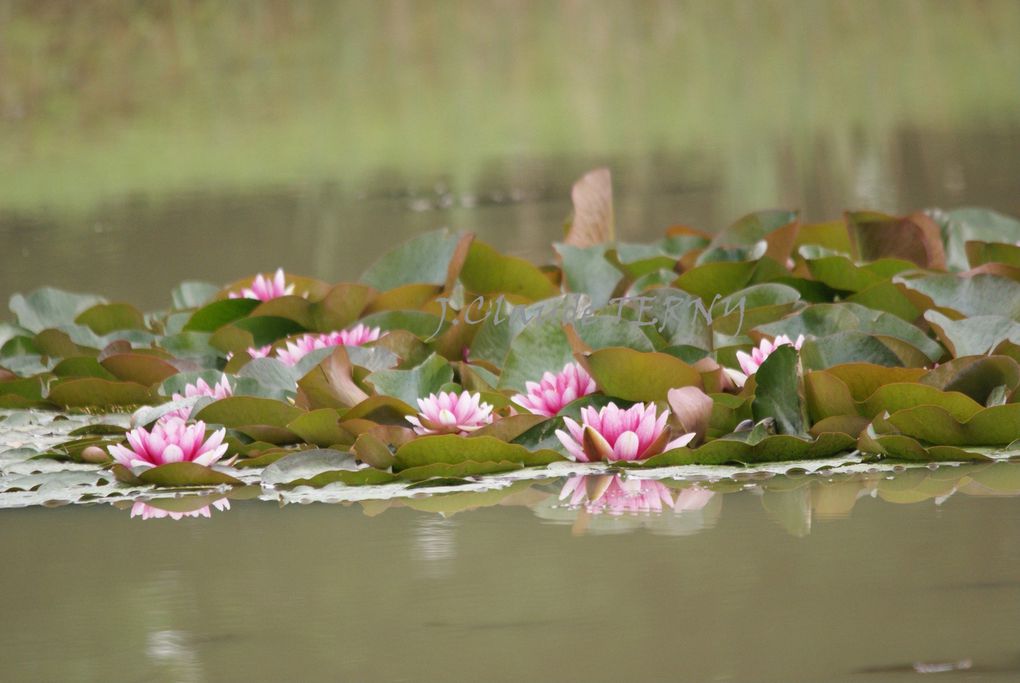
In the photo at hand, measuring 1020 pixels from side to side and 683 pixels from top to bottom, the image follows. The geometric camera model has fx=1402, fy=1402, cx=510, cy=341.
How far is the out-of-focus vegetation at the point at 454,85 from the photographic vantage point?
7438 mm

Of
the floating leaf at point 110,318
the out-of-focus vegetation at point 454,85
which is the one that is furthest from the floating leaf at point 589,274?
the out-of-focus vegetation at point 454,85

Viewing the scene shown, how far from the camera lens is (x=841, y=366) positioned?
2.09 metres

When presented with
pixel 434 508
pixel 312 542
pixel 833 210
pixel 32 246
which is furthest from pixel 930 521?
A: pixel 32 246

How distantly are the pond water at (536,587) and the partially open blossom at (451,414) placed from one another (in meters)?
0.17

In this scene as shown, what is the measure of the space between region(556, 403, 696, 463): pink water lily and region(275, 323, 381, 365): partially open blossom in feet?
2.02

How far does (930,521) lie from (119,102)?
8749mm

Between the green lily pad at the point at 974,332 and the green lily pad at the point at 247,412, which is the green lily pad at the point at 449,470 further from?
the green lily pad at the point at 974,332

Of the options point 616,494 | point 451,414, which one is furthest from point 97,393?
point 616,494

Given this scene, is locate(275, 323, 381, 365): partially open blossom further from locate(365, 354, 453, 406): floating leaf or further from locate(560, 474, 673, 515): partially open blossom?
locate(560, 474, 673, 515): partially open blossom

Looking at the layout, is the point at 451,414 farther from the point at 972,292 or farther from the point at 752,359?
the point at 972,292

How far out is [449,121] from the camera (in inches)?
342

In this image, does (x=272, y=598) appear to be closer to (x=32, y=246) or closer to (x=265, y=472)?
(x=265, y=472)

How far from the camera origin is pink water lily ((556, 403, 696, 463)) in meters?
1.96

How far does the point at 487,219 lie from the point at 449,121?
3771mm
